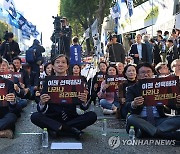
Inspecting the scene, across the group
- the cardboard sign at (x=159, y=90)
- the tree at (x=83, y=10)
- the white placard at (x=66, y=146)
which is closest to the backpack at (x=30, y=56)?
the white placard at (x=66, y=146)

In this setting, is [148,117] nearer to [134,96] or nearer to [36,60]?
[134,96]

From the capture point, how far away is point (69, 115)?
677cm

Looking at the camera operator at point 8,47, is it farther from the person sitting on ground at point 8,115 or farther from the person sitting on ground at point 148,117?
the person sitting on ground at point 148,117

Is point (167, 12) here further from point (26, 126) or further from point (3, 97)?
point (3, 97)

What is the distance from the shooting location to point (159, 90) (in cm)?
614

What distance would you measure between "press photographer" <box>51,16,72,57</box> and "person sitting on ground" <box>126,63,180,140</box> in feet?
20.1

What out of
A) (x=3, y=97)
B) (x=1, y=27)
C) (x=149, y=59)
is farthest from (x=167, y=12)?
(x=1, y=27)

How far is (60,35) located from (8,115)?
19.4 ft

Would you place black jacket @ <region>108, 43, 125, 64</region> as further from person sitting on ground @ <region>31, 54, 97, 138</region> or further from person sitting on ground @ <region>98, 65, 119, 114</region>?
person sitting on ground @ <region>31, 54, 97, 138</region>

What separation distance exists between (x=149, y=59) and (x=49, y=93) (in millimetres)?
7562

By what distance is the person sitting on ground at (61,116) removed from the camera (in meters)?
6.54

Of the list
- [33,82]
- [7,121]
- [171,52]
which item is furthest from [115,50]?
[7,121]

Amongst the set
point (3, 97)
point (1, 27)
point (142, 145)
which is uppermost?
point (1, 27)

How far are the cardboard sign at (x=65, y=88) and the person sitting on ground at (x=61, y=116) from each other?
0.10 metres
